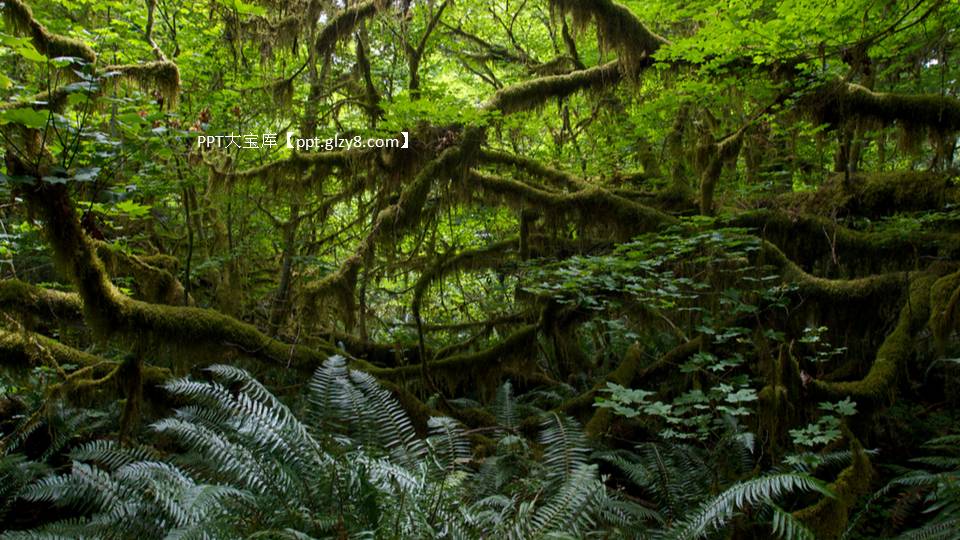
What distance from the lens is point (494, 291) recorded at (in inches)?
304

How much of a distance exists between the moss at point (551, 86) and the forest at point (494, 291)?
0.11 feet

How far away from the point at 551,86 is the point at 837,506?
455cm

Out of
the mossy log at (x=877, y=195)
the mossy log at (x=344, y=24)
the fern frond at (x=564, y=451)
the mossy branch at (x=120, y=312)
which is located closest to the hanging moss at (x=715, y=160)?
the mossy log at (x=877, y=195)

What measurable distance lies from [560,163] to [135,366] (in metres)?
5.75

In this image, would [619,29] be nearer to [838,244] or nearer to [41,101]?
[838,244]

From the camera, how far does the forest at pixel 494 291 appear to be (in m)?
3.07

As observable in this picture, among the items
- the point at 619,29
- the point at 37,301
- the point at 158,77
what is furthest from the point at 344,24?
the point at 37,301

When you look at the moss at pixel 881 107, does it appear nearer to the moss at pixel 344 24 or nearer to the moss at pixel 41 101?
the moss at pixel 344 24

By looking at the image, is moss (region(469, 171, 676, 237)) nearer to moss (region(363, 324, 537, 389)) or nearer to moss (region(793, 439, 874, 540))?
moss (region(363, 324, 537, 389))

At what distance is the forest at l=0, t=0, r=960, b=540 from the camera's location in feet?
10.1

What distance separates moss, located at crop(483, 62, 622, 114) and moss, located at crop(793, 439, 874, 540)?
13.9 feet

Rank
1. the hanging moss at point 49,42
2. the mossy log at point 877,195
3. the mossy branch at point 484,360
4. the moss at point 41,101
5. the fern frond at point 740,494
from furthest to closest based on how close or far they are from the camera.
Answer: the mossy branch at point 484,360, the mossy log at point 877,195, the hanging moss at point 49,42, the moss at point 41,101, the fern frond at point 740,494

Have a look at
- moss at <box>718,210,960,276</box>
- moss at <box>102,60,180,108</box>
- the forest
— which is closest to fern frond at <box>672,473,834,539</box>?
the forest

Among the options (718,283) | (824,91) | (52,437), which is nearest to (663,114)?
(824,91)
